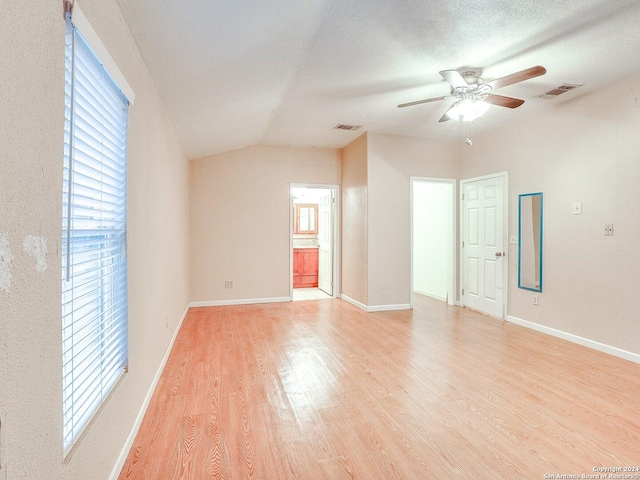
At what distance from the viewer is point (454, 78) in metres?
2.77

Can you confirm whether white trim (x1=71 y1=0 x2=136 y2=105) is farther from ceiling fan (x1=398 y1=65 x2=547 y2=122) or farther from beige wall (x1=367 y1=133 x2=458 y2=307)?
beige wall (x1=367 y1=133 x2=458 y2=307)

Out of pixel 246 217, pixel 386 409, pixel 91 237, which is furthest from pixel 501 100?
pixel 246 217

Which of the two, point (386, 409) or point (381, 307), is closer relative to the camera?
point (386, 409)

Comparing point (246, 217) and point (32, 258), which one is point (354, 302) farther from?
point (32, 258)

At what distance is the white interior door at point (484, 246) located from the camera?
4697 millimetres

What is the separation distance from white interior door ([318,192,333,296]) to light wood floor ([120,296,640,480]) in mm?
2411

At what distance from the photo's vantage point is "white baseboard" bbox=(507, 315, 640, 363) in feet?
10.5

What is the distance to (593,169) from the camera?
354cm

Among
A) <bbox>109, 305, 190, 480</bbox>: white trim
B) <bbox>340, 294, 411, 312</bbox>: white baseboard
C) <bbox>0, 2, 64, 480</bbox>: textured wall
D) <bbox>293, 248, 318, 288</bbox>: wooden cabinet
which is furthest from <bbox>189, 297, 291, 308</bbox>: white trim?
<bbox>0, 2, 64, 480</bbox>: textured wall

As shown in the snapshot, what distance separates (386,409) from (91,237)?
6.51 feet

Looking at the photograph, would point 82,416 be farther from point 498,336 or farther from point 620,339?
point 620,339

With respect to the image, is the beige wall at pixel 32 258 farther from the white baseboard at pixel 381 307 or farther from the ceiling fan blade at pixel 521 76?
the white baseboard at pixel 381 307

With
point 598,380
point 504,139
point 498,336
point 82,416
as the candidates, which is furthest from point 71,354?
point 504,139

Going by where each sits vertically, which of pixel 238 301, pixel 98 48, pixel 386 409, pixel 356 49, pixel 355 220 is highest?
pixel 356 49
